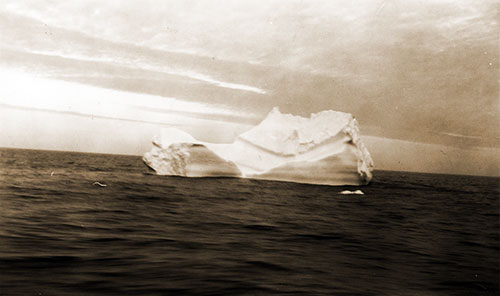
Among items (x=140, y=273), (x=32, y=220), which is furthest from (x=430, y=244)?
(x=32, y=220)

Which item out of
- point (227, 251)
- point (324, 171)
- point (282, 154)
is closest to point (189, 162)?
point (282, 154)

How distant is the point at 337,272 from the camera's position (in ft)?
16.3

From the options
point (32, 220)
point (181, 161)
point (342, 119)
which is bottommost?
point (32, 220)

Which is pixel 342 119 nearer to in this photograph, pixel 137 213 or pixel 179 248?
pixel 137 213

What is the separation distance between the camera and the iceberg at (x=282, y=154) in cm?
2130

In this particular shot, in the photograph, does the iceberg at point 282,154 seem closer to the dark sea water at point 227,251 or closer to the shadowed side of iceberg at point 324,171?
the shadowed side of iceberg at point 324,171

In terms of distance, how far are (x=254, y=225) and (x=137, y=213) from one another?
3084mm

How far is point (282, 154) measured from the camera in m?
22.8

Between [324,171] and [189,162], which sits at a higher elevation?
[324,171]

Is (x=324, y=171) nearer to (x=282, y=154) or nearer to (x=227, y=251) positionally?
(x=282, y=154)

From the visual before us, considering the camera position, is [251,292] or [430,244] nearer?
[251,292]

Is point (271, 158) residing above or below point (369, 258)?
above

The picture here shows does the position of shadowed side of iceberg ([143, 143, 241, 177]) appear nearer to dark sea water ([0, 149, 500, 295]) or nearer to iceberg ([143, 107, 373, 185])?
iceberg ([143, 107, 373, 185])

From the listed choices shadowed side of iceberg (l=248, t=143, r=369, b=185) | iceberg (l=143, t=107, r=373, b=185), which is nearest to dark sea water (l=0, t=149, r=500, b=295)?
shadowed side of iceberg (l=248, t=143, r=369, b=185)
